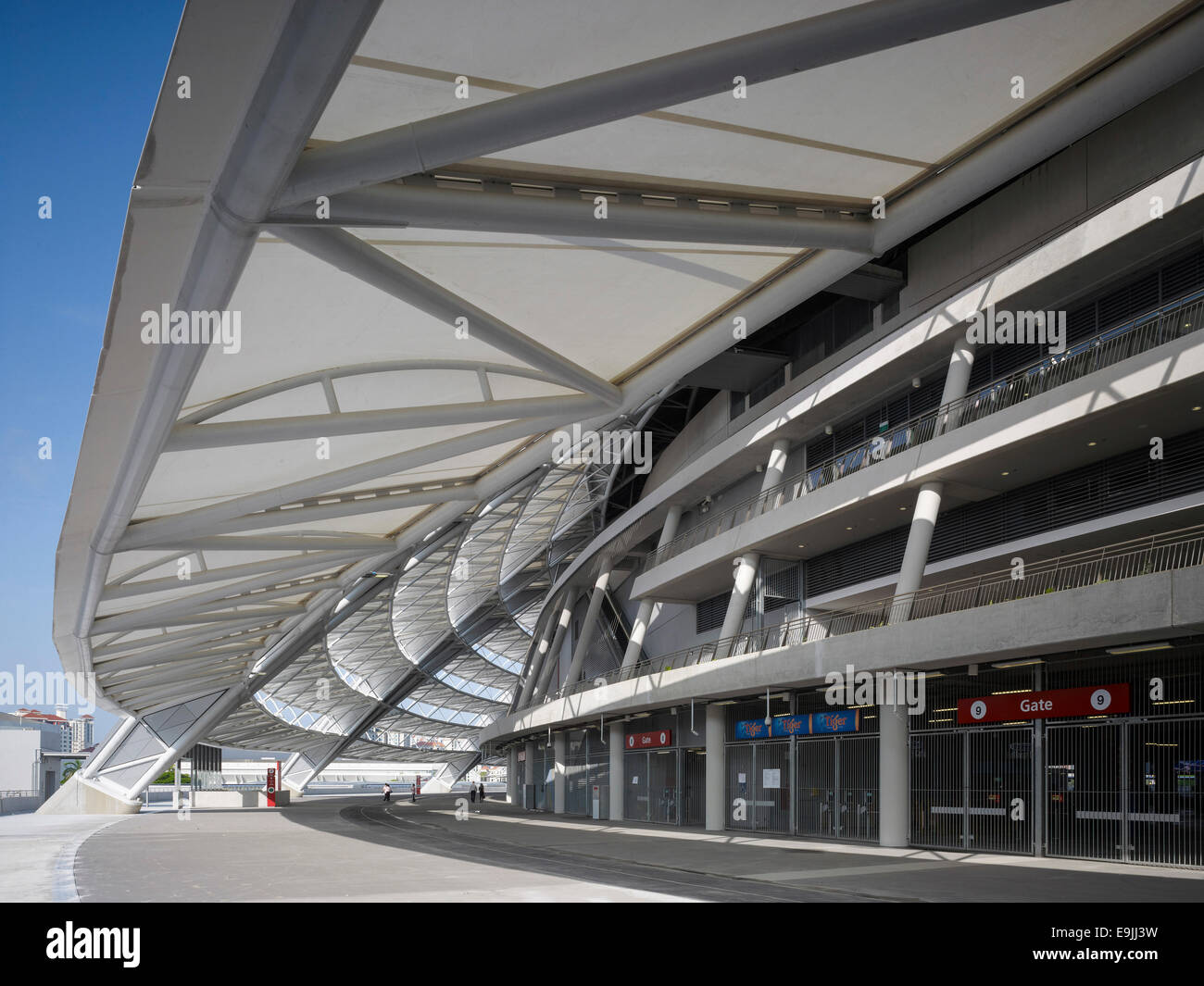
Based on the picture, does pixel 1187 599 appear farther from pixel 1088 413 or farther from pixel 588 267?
pixel 588 267

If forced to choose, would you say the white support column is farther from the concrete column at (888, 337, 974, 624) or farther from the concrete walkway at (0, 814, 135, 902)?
the concrete column at (888, 337, 974, 624)

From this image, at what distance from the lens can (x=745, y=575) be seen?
3222 centimetres

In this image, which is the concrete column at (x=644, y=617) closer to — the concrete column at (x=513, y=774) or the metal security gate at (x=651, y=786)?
the metal security gate at (x=651, y=786)

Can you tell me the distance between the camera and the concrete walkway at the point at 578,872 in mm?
14070

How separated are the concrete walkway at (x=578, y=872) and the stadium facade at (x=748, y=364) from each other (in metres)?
3.36

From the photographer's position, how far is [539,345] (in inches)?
613

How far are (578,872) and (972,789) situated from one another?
36.0ft

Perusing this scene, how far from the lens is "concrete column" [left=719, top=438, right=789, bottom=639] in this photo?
32.1 metres

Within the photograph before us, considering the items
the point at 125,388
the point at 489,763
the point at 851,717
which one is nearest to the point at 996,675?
the point at 851,717

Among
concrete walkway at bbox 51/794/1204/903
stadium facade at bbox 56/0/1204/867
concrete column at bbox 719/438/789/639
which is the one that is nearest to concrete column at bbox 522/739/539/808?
stadium facade at bbox 56/0/1204/867

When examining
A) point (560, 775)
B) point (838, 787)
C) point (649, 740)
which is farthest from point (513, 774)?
point (838, 787)

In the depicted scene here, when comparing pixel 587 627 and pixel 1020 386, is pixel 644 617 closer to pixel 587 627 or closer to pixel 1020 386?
pixel 587 627

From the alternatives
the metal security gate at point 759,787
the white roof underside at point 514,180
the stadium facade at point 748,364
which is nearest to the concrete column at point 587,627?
the stadium facade at point 748,364

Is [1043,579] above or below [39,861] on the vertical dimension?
above
